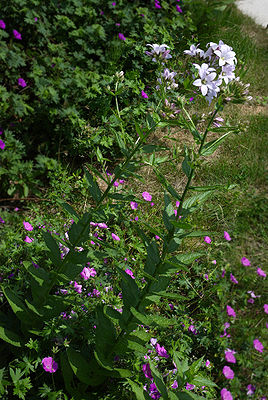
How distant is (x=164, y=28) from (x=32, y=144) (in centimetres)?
182

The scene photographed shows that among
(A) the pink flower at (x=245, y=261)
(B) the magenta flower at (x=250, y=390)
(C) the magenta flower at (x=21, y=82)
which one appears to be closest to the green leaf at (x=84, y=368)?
(B) the magenta flower at (x=250, y=390)

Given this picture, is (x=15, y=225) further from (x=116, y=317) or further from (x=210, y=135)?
(x=210, y=135)

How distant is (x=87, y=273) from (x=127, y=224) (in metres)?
0.63

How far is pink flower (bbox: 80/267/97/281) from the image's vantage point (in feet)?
6.15

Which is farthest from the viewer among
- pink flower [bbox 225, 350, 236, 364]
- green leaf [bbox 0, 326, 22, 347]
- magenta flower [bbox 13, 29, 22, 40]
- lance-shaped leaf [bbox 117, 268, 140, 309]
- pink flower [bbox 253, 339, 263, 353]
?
magenta flower [bbox 13, 29, 22, 40]

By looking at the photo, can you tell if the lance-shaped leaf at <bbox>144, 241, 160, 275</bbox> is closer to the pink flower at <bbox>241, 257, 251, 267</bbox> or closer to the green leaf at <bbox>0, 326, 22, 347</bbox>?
the green leaf at <bbox>0, 326, 22, 347</bbox>

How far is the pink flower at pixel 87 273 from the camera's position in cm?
188

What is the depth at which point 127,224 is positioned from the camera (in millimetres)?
2453

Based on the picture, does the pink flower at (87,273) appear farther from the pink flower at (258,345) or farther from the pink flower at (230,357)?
the pink flower at (258,345)

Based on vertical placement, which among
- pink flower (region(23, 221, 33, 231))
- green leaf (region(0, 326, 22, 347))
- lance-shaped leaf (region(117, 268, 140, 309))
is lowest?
green leaf (region(0, 326, 22, 347))

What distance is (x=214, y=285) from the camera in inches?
94.0

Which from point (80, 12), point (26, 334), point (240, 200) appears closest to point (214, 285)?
point (240, 200)

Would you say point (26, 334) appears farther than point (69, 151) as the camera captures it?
No

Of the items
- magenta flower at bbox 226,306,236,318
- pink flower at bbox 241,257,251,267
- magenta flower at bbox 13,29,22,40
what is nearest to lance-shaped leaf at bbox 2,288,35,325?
magenta flower at bbox 226,306,236,318
